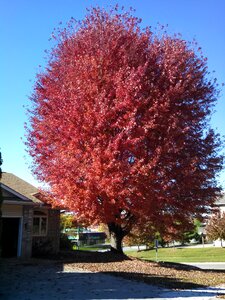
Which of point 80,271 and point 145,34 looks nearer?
point 80,271

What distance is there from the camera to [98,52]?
1588 cm

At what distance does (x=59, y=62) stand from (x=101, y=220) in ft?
25.6

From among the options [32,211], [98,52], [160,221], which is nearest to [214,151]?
[160,221]

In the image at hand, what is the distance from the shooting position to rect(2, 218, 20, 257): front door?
20156 millimetres

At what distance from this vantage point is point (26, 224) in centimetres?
2023

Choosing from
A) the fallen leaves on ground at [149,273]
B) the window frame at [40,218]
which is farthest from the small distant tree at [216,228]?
the fallen leaves on ground at [149,273]

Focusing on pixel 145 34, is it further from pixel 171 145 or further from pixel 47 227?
pixel 47 227

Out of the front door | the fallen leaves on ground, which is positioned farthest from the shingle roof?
the fallen leaves on ground

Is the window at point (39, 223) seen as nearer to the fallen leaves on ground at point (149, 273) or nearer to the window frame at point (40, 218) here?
the window frame at point (40, 218)

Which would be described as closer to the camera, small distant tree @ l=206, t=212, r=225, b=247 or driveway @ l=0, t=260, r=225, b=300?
driveway @ l=0, t=260, r=225, b=300

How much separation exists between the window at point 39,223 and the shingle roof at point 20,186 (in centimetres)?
135

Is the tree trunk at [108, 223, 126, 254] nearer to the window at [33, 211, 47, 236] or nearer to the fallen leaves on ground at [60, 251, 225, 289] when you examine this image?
the fallen leaves on ground at [60, 251, 225, 289]

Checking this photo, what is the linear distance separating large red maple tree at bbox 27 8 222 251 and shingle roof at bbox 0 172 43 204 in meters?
3.59

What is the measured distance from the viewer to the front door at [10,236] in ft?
66.1
